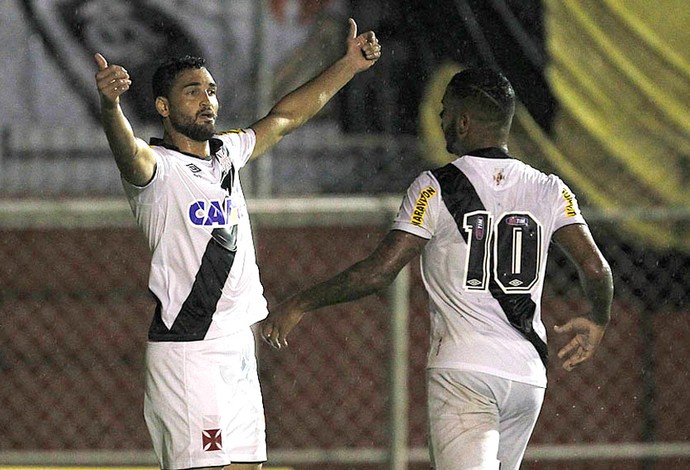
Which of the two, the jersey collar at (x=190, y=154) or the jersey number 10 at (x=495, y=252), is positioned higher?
the jersey collar at (x=190, y=154)

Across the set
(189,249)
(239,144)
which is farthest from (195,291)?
(239,144)

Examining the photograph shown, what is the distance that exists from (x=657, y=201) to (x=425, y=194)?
126 inches

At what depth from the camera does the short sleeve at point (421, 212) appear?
4.96 m

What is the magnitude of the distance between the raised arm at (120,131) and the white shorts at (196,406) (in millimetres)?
628

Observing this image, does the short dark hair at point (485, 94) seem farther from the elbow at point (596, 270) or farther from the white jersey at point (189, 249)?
the white jersey at point (189, 249)

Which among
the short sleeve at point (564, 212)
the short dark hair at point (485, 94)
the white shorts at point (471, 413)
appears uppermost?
the short dark hair at point (485, 94)

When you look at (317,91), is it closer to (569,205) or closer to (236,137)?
(236,137)

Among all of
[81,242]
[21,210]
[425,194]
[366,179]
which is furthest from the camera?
[81,242]

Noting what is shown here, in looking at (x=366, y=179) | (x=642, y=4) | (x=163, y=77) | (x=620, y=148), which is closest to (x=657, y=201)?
(x=620, y=148)

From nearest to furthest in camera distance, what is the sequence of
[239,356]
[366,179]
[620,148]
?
[239,356], [620,148], [366,179]

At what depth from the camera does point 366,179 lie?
8383 millimetres

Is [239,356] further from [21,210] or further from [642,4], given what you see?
[642,4]

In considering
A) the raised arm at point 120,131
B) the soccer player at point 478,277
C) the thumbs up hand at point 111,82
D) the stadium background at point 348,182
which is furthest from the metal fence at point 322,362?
the thumbs up hand at point 111,82

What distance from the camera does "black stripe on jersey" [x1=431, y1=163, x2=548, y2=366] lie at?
4984 mm
